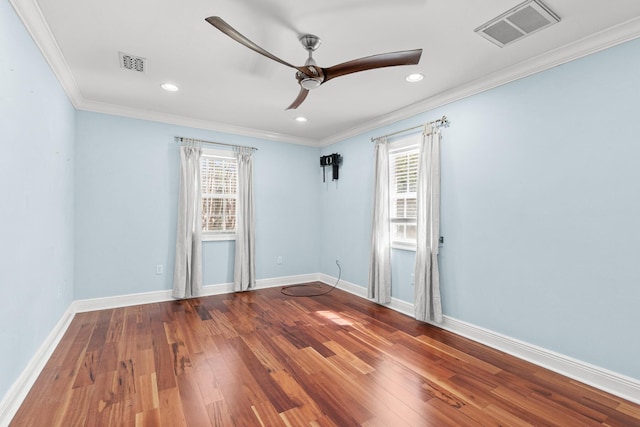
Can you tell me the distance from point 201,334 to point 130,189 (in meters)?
2.31

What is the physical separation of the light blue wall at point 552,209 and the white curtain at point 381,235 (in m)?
0.86

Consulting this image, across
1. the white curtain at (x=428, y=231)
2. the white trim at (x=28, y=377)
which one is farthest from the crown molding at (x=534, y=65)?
the white trim at (x=28, y=377)

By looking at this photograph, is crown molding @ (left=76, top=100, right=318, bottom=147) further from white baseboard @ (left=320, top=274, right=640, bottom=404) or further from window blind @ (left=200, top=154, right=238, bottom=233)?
white baseboard @ (left=320, top=274, right=640, bottom=404)

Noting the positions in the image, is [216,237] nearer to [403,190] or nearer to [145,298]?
[145,298]

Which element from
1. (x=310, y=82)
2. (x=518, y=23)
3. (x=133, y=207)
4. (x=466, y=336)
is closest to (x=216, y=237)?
(x=133, y=207)

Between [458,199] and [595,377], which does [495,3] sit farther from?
[595,377]

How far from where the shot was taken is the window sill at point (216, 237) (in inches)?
181

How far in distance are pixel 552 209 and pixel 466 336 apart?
152 cm

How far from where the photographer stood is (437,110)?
11.5ft

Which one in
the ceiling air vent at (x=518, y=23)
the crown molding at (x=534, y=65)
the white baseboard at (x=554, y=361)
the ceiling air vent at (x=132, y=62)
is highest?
the ceiling air vent at (x=132, y=62)

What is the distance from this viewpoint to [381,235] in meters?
4.16

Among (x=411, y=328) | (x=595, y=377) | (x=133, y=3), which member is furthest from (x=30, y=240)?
(x=595, y=377)

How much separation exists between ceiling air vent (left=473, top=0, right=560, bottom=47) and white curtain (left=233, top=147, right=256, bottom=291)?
3.61 m

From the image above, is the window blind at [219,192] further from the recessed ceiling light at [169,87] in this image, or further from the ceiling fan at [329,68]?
the ceiling fan at [329,68]
